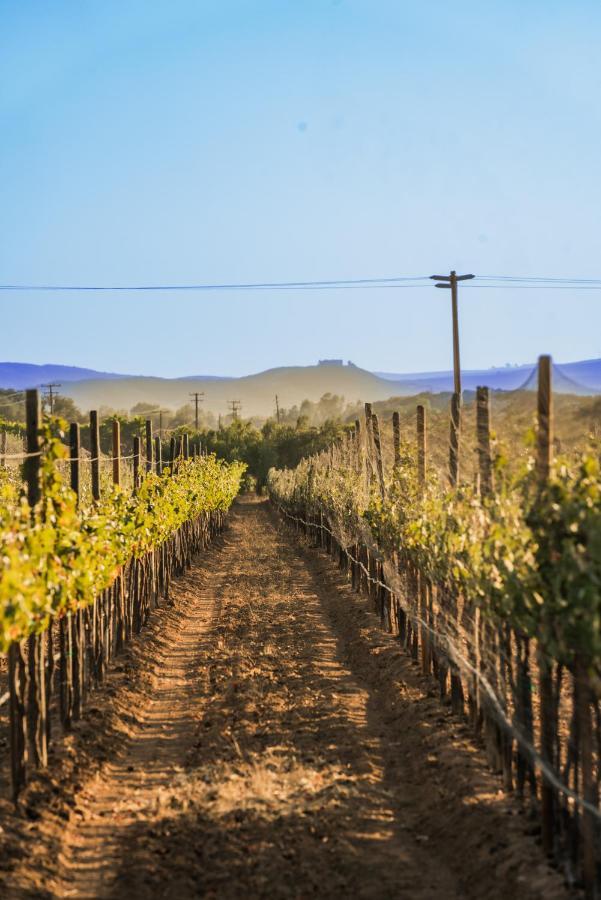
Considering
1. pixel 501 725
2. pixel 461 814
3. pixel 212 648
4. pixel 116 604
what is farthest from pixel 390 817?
pixel 212 648

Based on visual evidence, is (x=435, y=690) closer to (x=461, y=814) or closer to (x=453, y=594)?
(x=453, y=594)

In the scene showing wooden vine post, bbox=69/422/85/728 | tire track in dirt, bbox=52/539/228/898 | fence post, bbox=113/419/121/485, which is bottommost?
tire track in dirt, bbox=52/539/228/898

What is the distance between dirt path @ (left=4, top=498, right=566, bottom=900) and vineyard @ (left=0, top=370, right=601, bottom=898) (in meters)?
0.03

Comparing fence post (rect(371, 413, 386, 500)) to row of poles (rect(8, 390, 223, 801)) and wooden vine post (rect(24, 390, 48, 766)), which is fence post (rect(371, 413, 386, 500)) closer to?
row of poles (rect(8, 390, 223, 801))

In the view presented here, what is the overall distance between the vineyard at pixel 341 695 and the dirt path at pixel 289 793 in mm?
28

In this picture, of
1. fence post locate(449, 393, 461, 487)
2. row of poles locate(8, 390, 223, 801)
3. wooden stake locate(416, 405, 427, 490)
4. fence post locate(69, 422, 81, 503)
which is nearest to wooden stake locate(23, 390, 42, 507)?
row of poles locate(8, 390, 223, 801)

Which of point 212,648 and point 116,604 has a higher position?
point 116,604

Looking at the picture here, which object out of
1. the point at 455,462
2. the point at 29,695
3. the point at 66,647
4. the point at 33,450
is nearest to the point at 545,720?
the point at 29,695

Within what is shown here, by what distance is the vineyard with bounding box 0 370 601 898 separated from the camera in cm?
620

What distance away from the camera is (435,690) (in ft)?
35.3

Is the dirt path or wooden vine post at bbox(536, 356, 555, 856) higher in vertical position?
wooden vine post at bbox(536, 356, 555, 856)

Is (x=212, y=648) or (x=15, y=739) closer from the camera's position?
(x=15, y=739)

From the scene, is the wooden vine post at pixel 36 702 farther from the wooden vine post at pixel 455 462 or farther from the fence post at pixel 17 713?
the wooden vine post at pixel 455 462

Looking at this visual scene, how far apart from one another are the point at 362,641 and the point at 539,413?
26.7ft
